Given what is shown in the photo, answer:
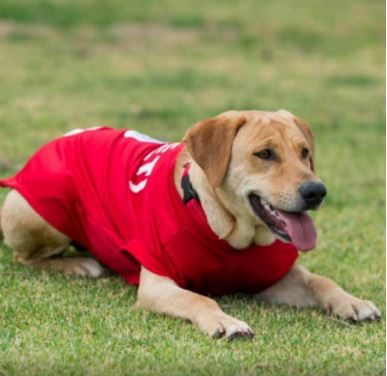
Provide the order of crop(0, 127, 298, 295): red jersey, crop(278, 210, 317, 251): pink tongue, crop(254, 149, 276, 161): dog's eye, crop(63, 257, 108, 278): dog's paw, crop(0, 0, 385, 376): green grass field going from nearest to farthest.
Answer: crop(0, 0, 385, 376): green grass field → crop(278, 210, 317, 251): pink tongue → crop(254, 149, 276, 161): dog's eye → crop(0, 127, 298, 295): red jersey → crop(63, 257, 108, 278): dog's paw

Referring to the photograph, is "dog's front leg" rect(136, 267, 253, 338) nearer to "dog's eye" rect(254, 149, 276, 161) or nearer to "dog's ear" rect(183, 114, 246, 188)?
"dog's ear" rect(183, 114, 246, 188)

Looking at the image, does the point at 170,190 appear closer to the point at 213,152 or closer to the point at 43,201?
the point at 213,152

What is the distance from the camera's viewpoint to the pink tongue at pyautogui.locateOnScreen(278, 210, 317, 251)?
5613 millimetres

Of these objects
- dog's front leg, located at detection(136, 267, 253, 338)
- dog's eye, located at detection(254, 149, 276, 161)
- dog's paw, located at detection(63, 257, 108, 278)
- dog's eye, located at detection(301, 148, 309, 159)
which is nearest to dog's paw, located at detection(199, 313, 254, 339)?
dog's front leg, located at detection(136, 267, 253, 338)

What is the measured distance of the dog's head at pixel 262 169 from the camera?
5566mm

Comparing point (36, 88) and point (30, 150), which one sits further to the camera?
point (36, 88)

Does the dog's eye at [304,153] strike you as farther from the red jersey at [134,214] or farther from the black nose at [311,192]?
the red jersey at [134,214]

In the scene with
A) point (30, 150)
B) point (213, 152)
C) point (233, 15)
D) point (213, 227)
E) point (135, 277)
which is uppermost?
point (213, 152)

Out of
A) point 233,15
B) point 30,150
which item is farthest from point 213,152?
point 233,15

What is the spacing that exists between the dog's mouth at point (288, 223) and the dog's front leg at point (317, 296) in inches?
19.2

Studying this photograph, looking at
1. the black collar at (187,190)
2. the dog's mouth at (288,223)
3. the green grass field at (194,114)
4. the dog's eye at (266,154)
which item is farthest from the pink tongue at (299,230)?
the black collar at (187,190)

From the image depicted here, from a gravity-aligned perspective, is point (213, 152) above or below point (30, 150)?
above

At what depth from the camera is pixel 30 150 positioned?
10.7 m

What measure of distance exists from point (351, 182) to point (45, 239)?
396cm
